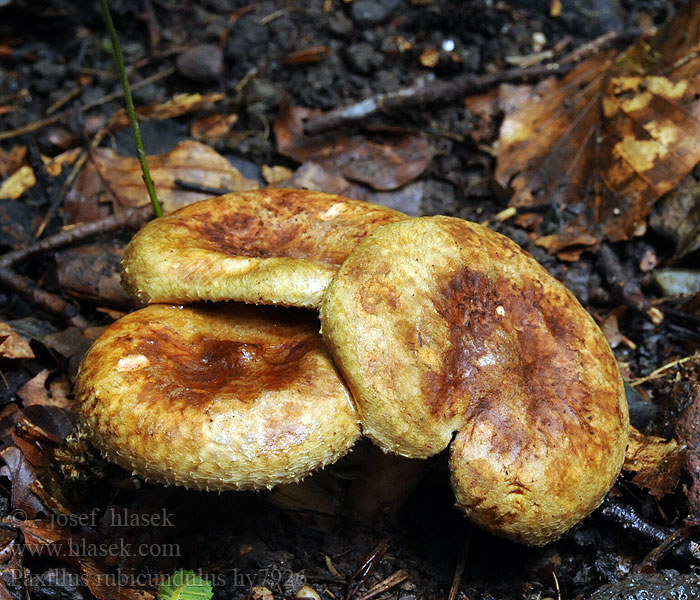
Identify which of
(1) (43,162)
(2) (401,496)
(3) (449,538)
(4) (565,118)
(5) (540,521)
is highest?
(1) (43,162)

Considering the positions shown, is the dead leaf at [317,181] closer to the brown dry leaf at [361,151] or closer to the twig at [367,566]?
the brown dry leaf at [361,151]

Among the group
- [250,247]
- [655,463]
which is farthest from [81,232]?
[655,463]

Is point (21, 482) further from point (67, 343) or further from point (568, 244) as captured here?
point (568, 244)

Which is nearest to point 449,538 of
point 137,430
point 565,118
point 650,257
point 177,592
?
point 177,592

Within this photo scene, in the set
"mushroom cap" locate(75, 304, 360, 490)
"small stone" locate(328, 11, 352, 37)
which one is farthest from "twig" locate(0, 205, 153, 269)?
"small stone" locate(328, 11, 352, 37)

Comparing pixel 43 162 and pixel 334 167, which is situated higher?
pixel 43 162

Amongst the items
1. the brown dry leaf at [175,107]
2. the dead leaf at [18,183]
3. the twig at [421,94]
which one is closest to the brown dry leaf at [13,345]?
the dead leaf at [18,183]

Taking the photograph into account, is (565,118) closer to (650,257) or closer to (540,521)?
(650,257)

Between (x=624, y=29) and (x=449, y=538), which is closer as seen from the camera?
(x=449, y=538)
